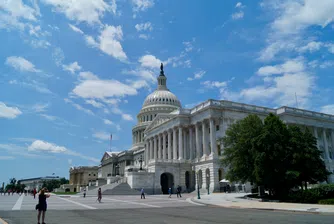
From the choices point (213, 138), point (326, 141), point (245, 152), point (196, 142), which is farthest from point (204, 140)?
point (326, 141)

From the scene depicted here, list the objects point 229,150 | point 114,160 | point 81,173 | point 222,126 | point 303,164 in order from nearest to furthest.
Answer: point 303,164 < point 229,150 < point 222,126 < point 114,160 < point 81,173

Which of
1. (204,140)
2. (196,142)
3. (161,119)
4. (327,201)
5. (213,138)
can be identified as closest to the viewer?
(327,201)

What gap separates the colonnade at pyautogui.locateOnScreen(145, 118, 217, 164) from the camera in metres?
66.5

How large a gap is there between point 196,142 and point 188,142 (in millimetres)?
6109

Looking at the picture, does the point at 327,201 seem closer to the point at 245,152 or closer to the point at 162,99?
the point at 245,152

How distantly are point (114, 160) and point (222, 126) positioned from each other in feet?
275

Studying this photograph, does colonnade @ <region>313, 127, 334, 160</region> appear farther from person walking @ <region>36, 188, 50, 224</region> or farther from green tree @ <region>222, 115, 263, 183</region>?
person walking @ <region>36, 188, 50, 224</region>

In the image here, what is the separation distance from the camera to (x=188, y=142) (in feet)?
251

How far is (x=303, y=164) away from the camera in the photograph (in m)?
34.3

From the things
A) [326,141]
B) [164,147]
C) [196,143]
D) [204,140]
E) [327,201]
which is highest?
[326,141]

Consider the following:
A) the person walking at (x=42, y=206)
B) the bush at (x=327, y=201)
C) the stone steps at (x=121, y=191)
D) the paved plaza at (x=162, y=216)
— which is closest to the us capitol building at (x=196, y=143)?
the stone steps at (x=121, y=191)

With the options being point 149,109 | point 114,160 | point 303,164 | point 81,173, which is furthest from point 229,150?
point 81,173

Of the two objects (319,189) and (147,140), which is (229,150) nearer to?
(319,189)

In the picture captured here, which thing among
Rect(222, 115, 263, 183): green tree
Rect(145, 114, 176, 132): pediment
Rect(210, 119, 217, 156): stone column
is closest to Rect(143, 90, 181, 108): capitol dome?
Rect(145, 114, 176, 132): pediment
